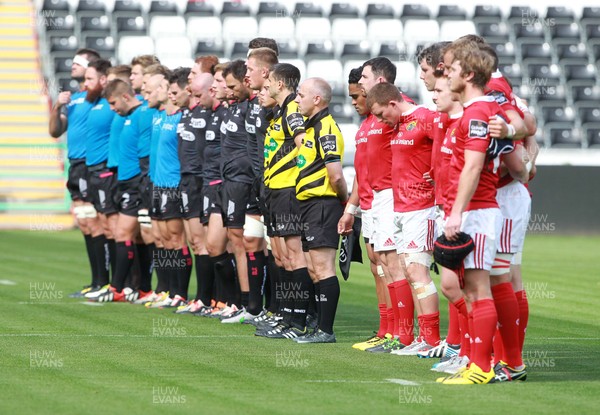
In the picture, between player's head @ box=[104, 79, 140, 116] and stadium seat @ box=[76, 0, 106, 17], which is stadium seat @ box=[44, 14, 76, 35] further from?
player's head @ box=[104, 79, 140, 116]

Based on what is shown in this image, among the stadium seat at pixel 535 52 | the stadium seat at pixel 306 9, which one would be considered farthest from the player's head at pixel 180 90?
the stadium seat at pixel 535 52

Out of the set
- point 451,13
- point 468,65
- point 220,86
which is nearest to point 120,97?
point 220,86

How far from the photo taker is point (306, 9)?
29.7m

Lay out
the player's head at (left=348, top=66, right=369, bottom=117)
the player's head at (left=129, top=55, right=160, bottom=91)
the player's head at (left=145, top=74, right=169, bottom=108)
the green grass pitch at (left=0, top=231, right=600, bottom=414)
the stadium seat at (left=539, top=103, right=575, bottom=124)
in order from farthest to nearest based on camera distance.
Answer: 1. the stadium seat at (left=539, top=103, right=575, bottom=124)
2. the player's head at (left=129, top=55, right=160, bottom=91)
3. the player's head at (left=145, top=74, right=169, bottom=108)
4. the player's head at (left=348, top=66, right=369, bottom=117)
5. the green grass pitch at (left=0, top=231, right=600, bottom=414)

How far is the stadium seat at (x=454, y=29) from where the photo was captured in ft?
95.5

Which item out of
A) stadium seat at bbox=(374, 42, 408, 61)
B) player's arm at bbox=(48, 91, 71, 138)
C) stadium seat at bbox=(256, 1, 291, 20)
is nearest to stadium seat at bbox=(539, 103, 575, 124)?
stadium seat at bbox=(374, 42, 408, 61)

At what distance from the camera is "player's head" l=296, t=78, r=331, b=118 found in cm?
991

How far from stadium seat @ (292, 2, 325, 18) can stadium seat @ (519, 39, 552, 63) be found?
508 centimetres

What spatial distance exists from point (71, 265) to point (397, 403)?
37.0ft

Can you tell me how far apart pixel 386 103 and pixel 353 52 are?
1969 cm

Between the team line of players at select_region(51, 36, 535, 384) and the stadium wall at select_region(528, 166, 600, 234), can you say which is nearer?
the team line of players at select_region(51, 36, 535, 384)

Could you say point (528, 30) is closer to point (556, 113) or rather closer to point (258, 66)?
point (556, 113)

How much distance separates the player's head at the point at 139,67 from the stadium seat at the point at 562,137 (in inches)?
599

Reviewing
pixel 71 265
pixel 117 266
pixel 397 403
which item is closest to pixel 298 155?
Result: pixel 397 403
